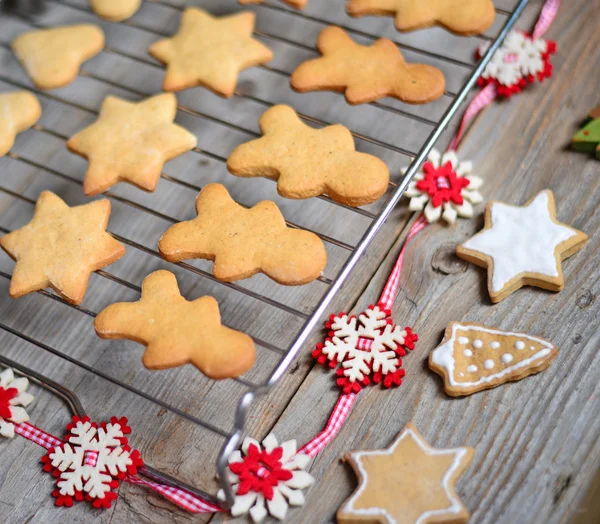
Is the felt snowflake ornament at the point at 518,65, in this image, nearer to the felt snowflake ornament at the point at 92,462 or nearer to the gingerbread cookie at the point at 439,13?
the gingerbread cookie at the point at 439,13

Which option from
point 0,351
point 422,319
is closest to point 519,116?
point 422,319

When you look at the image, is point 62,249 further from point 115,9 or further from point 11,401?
point 115,9

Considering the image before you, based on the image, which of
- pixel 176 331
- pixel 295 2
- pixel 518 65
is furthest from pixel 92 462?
pixel 518 65

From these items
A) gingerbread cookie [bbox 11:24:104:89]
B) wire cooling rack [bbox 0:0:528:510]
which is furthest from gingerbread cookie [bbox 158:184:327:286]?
gingerbread cookie [bbox 11:24:104:89]

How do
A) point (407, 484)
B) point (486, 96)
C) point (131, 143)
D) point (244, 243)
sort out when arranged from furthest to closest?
point (486, 96), point (131, 143), point (244, 243), point (407, 484)

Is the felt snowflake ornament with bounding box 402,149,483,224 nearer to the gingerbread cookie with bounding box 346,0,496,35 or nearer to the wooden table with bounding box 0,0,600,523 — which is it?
the wooden table with bounding box 0,0,600,523
